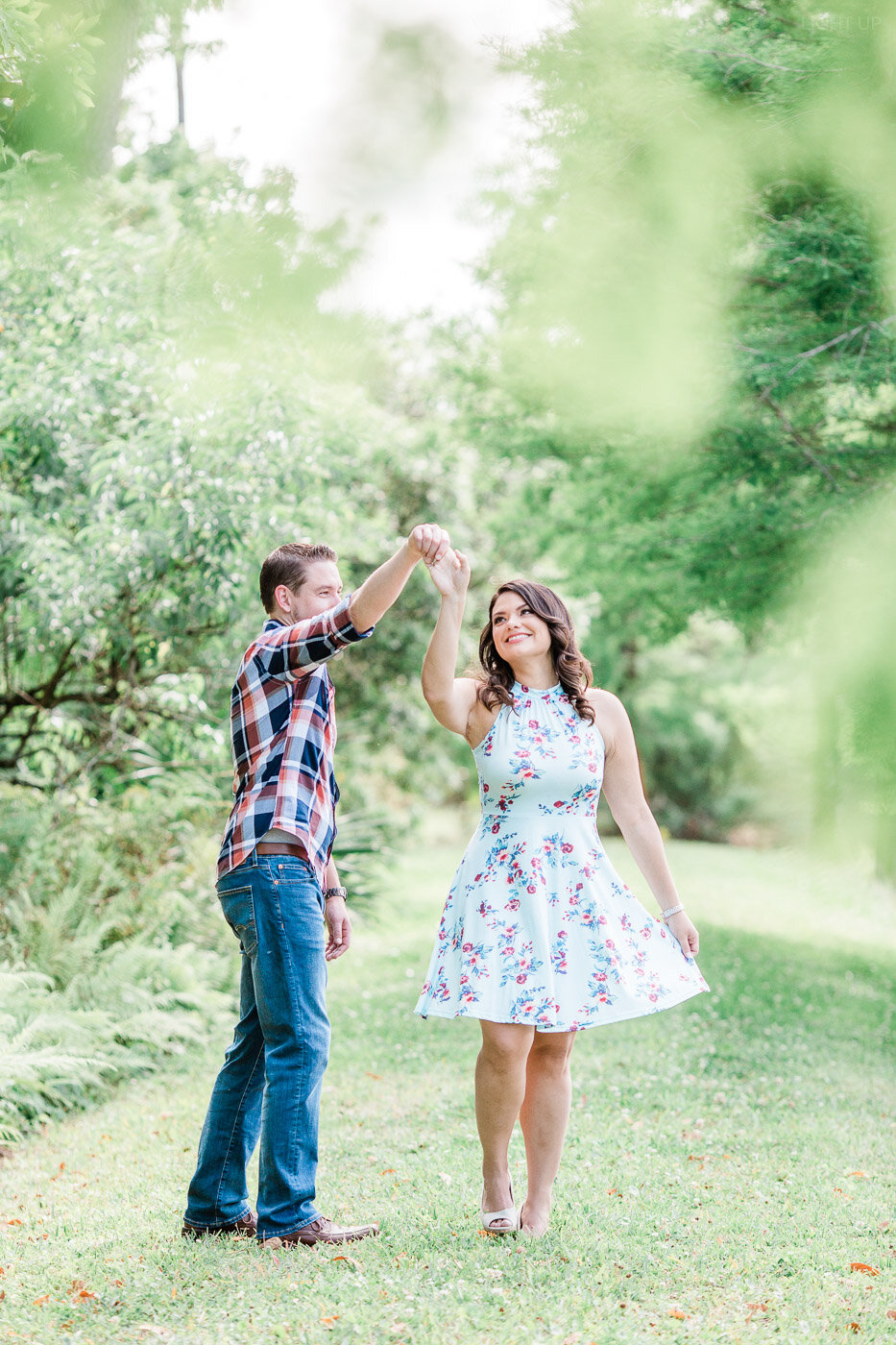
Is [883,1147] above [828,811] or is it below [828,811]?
below

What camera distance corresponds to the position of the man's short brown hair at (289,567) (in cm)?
326

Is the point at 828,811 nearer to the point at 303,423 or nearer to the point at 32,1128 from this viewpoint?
the point at 303,423

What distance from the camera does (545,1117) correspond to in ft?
10.8

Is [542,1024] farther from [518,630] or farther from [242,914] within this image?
[518,630]

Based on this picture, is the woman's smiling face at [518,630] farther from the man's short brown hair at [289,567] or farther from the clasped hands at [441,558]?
the man's short brown hair at [289,567]

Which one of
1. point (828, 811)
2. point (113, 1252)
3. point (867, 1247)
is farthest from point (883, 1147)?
point (828, 811)

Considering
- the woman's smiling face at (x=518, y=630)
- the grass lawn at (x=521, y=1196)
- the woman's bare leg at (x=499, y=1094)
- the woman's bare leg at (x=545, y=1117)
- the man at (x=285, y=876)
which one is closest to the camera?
the grass lawn at (x=521, y=1196)

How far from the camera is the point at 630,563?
26.9ft

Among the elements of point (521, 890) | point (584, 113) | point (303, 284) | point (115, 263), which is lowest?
point (521, 890)

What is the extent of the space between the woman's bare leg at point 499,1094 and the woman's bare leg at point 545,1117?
0.19ft

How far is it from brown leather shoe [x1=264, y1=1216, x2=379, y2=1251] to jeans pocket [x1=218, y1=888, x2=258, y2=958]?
74cm

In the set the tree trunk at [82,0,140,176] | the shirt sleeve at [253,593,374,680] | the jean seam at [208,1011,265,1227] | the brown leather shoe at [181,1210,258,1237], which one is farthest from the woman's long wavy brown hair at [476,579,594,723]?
the tree trunk at [82,0,140,176]

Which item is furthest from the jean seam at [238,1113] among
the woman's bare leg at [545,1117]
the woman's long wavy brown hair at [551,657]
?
the woman's long wavy brown hair at [551,657]

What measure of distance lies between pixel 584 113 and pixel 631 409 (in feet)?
5.45
